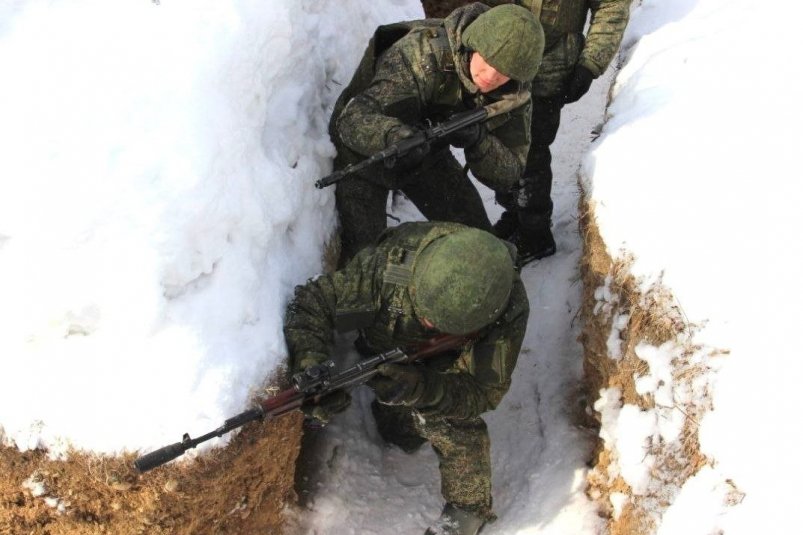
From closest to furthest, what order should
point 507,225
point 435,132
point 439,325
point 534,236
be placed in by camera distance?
point 439,325 → point 435,132 → point 534,236 → point 507,225

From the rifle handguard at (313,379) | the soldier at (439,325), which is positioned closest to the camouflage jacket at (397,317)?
the soldier at (439,325)

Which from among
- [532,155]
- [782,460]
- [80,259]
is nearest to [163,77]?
[80,259]

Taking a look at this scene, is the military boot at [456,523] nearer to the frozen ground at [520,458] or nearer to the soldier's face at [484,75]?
the frozen ground at [520,458]

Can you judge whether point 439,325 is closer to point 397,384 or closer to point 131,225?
point 397,384

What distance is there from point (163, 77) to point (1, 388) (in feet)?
5.64

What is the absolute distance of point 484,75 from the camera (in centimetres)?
416

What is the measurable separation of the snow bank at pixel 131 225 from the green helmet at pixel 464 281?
0.85 m

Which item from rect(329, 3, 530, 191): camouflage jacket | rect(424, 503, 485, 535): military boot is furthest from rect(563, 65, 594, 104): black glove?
rect(424, 503, 485, 535): military boot

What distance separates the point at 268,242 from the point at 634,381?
7.32ft

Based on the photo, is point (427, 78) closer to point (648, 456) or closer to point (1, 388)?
point (648, 456)

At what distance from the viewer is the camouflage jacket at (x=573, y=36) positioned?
500cm

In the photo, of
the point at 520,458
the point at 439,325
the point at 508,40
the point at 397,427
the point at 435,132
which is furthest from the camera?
the point at 520,458

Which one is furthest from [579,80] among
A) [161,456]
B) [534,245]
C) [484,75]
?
[161,456]

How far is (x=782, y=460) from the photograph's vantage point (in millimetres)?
3178
